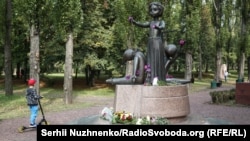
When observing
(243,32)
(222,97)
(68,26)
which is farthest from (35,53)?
(243,32)

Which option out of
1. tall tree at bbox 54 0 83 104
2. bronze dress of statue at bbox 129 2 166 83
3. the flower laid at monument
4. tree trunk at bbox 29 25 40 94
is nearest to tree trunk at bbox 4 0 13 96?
tall tree at bbox 54 0 83 104

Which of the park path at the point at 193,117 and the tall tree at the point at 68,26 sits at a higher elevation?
the tall tree at the point at 68,26

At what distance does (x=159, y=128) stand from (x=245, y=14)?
108ft

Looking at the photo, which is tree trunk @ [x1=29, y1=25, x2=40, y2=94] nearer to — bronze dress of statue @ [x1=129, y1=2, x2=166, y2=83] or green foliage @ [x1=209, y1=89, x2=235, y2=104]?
bronze dress of statue @ [x1=129, y1=2, x2=166, y2=83]

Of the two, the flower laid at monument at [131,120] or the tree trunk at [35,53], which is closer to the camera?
the flower laid at monument at [131,120]

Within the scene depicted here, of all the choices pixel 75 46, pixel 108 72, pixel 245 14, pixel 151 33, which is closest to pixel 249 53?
pixel 245 14

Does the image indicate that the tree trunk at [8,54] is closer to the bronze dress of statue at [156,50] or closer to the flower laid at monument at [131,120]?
the bronze dress of statue at [156,50]

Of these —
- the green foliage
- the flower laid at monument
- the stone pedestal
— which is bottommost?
the green foliage

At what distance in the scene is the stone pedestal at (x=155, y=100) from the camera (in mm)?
10984

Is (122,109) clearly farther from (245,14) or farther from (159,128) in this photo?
(245,14)

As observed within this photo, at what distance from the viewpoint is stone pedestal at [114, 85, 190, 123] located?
36.0 ft

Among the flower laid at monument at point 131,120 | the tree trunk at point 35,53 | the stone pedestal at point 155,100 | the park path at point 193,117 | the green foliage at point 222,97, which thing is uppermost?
the tree trunk at point 35,53

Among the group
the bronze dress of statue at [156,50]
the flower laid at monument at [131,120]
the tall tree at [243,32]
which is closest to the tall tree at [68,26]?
the bronze dress of statue at [156,50]

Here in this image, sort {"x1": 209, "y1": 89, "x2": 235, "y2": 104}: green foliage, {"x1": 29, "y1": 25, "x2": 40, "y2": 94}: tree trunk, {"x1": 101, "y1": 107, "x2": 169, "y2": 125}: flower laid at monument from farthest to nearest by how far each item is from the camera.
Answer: {"x1": 209, "y1": 89, "x2": 235, "y2": 104}: green foliage
{"x1": 29, "y1": 25, "x2": 40, "y2": 94}: tree trunk
{"x1": 101, "y1": 107, "x2": 169, "y2": 125}: flower laid at monument
